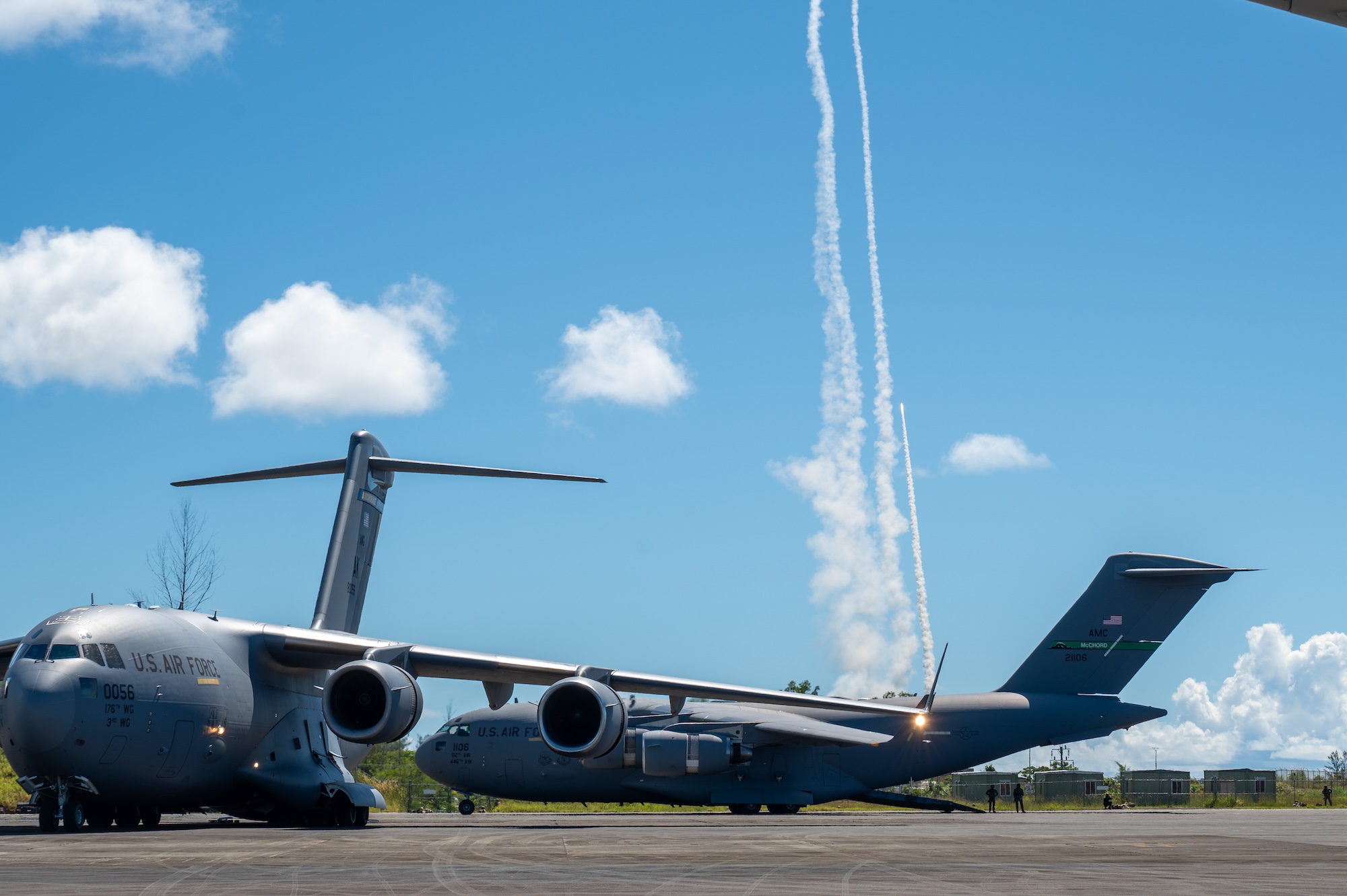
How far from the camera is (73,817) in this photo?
16750 millimetres

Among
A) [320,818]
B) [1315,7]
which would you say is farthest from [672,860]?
[320,818]

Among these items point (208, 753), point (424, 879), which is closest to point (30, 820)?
point (208, 753)

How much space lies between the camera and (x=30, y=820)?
21.9 metres

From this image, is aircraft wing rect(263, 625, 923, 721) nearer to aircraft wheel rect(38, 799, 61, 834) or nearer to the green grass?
aircraft wheel rect(38, 799, 61, 834)

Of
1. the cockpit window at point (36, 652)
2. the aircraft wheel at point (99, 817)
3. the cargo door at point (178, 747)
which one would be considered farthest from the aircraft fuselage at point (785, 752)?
the cockpit window at point (36, 652)

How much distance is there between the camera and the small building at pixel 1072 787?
146ft

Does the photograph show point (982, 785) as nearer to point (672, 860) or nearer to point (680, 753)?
point (680, 753)

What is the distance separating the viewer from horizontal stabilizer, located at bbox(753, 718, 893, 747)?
94.7 feet

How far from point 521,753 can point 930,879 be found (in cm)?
2057

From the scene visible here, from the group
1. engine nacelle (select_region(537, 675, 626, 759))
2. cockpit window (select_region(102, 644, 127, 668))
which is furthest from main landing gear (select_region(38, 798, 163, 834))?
engine nacelle (select_region(537, 675, 626, 759))

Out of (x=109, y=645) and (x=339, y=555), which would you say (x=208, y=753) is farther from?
(x=339, y=555)

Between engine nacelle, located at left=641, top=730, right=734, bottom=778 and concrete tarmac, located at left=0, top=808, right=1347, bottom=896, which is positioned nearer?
concrete tarmac, located at left=0, top=808, right=1347, bottom=896

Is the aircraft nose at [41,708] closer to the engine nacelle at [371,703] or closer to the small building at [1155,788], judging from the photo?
the engine nacelle at [371,703]

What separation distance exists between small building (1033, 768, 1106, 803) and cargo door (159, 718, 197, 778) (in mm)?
34535
